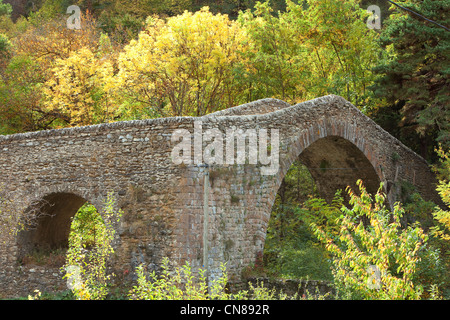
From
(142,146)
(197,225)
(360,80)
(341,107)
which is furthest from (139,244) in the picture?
Result: (360,80)

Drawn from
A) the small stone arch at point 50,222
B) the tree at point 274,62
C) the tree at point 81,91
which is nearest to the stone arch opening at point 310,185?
the tree at point 274,62

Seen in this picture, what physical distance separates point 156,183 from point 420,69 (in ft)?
40.0

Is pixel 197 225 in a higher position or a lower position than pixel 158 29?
lower

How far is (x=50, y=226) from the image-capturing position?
45.0 ft

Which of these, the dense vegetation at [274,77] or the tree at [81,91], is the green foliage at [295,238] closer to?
the dense vegetation at [274,77]

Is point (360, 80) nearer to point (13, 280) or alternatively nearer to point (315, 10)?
point (315, 10)

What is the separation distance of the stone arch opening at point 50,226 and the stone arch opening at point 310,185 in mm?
5041

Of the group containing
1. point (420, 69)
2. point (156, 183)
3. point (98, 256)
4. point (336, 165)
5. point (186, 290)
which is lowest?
point (186, 290)

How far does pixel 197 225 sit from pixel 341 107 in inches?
267

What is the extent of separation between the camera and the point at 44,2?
40750mm

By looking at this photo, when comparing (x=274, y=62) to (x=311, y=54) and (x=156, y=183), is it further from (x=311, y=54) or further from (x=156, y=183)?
(x=156, y=183)

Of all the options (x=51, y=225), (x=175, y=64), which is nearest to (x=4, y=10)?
(x=175, y=64)

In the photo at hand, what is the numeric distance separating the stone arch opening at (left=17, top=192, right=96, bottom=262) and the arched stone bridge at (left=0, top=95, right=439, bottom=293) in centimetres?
3

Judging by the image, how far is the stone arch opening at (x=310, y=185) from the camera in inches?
574
